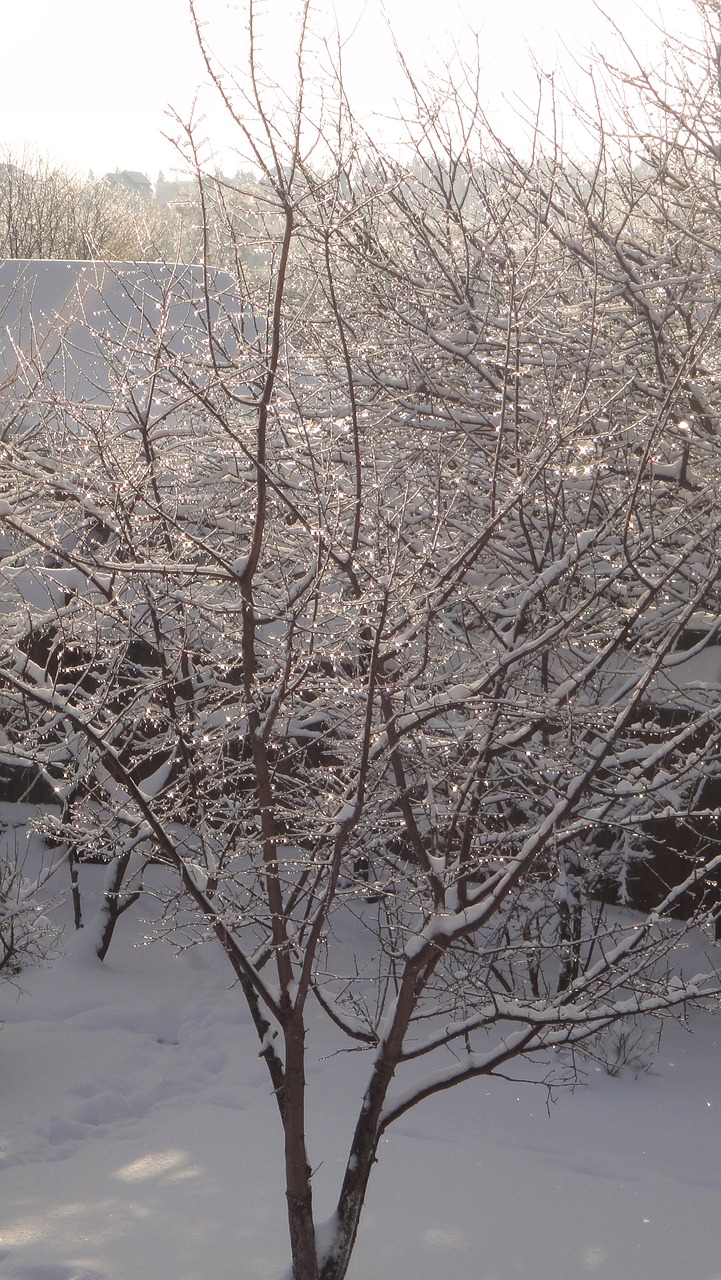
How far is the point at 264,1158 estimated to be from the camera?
15.5 ft

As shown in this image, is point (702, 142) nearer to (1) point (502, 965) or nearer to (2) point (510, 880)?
(2) point (510, 880)

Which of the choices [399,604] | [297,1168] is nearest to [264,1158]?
[297,1168]

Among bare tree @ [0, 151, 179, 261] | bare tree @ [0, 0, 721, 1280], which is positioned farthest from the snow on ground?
bare tree @ [0, 151, 179, 261]

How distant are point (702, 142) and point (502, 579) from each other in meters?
2.33

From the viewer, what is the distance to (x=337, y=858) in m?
2.81

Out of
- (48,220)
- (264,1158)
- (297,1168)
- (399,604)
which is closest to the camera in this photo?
(399,604)

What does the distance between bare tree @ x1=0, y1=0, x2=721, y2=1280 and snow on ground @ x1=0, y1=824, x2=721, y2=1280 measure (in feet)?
1.93

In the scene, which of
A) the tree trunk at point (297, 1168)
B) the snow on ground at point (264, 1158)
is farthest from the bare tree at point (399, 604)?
the snow on ground at point (264, 1158)

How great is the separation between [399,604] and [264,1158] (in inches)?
119

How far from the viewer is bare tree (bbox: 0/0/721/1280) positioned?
2.96 metres

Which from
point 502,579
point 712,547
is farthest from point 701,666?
point 712,547

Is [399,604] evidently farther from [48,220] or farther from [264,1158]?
[48,220]

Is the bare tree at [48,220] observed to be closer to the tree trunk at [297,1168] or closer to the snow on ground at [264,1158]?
the snow on ground at [264,1158]

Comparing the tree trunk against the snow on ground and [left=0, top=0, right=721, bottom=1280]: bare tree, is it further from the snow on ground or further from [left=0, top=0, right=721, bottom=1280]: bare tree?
the snow on ground
